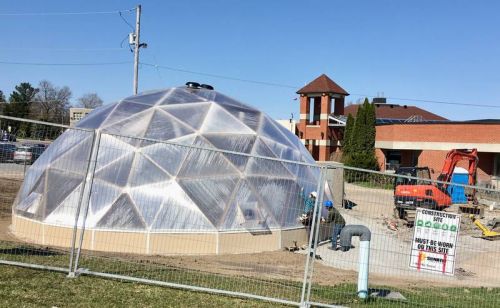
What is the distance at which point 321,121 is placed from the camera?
48781 millimetres

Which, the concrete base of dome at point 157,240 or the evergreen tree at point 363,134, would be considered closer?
the concrete base of dome at point 157,240

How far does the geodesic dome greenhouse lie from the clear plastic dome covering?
0.02 metres

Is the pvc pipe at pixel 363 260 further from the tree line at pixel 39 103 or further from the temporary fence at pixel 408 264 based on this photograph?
the tree line at pixel 39 103

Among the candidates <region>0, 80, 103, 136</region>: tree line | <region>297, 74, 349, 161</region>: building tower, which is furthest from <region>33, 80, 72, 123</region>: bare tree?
<region>297, 74, 349, 161</region>: building tower

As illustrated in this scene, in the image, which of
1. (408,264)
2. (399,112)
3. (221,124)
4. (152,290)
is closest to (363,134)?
(399,112)

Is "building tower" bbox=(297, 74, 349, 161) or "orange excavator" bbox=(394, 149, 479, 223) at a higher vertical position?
"building tower" bbox=(297, 74, 349, 161)

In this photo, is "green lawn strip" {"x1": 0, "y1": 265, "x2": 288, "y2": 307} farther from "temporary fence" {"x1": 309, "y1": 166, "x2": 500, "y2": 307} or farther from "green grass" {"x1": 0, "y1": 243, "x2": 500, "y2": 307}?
"temporary fence" {"x1": 309, "y1": 166, "x2": 500, "y2": 307}

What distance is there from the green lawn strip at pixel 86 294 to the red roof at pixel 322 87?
4355cm

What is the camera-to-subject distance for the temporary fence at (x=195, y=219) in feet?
30.4

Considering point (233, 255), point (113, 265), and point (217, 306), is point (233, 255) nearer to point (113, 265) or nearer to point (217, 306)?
point (113, 265)

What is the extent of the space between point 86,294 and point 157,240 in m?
4.90

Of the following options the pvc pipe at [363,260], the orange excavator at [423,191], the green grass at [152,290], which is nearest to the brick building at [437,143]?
the orange excavator at [423,191]

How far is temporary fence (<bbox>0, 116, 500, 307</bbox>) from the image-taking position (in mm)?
9273

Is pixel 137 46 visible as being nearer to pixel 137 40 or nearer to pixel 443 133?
pixel 137 40
